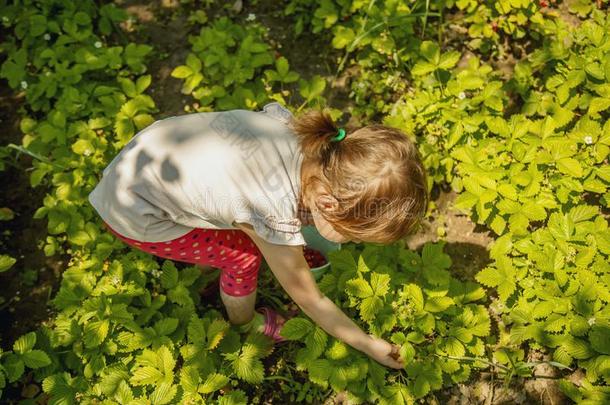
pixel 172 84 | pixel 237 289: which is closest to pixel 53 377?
pixel 237 289

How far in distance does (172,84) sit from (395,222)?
2.09 metres

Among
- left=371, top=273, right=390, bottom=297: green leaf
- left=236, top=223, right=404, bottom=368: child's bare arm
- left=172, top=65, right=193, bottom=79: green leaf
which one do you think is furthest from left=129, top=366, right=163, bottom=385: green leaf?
left=172, top=65, right=193, bottom=79: green leaf

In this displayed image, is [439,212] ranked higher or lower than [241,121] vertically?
lower

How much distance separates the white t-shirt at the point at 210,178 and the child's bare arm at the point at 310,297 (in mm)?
63

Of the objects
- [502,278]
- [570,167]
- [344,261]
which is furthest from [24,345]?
[570,167]

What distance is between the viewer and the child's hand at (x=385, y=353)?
2051mm

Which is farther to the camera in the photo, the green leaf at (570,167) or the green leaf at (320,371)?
the green leaf at (570,167)

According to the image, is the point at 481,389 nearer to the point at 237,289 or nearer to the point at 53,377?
the point at 237,289

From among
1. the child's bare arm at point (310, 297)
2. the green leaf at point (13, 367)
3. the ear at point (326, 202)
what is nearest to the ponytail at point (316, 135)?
the ear at point (326, 202)

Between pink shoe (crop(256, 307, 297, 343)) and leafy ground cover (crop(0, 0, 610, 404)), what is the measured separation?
0.11 meters

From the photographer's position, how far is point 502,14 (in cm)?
298

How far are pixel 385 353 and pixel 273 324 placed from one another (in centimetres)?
58

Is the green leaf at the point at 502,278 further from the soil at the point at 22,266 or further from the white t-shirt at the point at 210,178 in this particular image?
the soil at the point at 22,266

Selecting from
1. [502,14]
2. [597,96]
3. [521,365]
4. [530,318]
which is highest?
[502,14]
